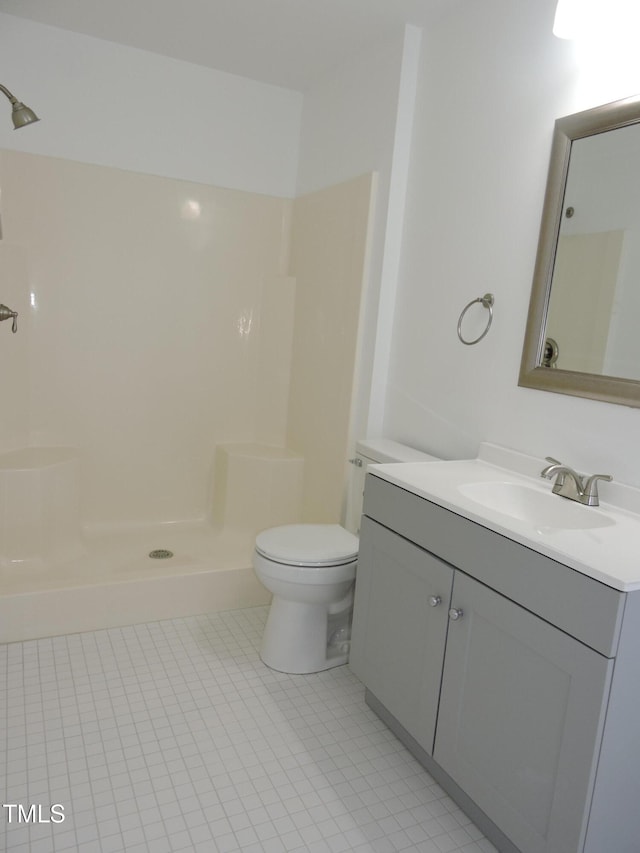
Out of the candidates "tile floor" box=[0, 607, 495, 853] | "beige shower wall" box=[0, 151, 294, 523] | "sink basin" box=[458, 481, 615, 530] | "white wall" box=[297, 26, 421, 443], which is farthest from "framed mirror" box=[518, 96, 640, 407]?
"beige shower wall" box=[0, 151, 294, 523]

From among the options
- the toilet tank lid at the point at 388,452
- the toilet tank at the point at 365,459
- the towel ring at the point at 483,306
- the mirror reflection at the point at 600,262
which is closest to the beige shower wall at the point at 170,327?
the toilet tank at the point at 365,459

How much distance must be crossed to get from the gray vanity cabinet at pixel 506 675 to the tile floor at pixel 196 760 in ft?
0.50

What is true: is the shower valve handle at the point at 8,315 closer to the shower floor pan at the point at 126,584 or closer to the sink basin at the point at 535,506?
the shower floor pan at the point at 126,584

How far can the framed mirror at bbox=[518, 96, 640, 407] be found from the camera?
158cm

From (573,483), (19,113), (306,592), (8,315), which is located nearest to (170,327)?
(8,315)

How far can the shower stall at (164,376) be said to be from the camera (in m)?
2.63

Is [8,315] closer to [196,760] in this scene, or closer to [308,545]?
[308,545]

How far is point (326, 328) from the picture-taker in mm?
2865

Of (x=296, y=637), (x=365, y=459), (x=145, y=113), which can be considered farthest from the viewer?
(x=145, y=113)

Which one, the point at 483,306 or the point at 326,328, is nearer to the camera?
the point at 483,306

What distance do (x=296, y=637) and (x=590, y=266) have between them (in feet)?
4.90

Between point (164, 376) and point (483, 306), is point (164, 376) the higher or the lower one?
the lower one

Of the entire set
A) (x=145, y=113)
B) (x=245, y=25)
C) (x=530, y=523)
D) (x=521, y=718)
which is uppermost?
(x=245, y=25)

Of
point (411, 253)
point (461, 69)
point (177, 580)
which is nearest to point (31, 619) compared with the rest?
point (177, 580)
